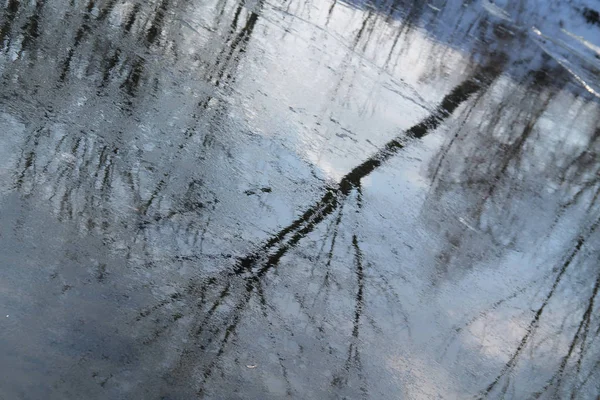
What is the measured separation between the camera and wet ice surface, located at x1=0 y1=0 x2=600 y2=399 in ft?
14.0

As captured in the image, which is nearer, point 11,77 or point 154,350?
point 154,350

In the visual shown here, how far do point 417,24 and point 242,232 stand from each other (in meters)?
6.99

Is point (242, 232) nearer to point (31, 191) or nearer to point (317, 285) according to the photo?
point (317, 285)

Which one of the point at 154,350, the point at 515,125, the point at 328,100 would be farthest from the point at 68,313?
the point at 515,125

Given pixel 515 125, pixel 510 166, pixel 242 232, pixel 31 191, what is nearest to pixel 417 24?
pixel 515 125

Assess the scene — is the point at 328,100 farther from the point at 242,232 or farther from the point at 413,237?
the point at 242,232

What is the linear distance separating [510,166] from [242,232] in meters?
3.89

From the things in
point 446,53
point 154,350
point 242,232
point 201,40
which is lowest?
point 154,350

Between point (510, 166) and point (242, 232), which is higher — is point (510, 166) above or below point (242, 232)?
above

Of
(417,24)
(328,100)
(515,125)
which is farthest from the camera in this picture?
(417,24)

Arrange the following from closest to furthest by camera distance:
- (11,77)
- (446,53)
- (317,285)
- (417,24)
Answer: (317,285) → (11,77) → (446,53) → (417,24)

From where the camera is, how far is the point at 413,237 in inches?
244

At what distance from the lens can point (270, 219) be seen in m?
5.57

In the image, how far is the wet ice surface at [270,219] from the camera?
14.0 feet
